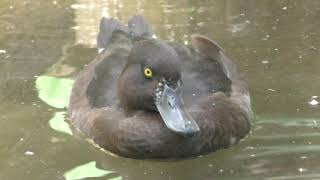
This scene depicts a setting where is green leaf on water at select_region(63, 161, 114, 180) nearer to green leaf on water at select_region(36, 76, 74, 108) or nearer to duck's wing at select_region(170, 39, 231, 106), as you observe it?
duck's wing at select_region(170, 39, 231, 106)

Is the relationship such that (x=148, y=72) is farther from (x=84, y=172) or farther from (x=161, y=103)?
(x=84, y=172)

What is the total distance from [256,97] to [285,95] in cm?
23

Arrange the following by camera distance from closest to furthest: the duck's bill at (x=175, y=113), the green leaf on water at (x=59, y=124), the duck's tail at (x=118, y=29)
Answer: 1. the duck's bill at (x=175, y=113)
2. the green leaf on water at (x=59, y=124)
3. the duck's tail at (x=118, y=29)

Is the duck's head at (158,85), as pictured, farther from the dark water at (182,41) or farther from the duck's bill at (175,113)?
the dark water at (182,41)

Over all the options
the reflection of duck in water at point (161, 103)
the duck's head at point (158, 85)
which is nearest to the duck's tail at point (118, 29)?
the reflection of duck in water at point (161, 103)

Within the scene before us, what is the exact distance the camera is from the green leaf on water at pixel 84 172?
5164 mm

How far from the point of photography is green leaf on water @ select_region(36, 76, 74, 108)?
636cm

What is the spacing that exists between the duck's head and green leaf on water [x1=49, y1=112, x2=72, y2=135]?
673 millimetres

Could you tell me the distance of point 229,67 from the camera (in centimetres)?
624

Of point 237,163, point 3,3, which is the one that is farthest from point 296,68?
point 3,3

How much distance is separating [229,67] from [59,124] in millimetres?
1381

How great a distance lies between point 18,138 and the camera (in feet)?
18.8

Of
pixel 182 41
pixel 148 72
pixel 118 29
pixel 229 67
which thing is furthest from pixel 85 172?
pixel 182 41

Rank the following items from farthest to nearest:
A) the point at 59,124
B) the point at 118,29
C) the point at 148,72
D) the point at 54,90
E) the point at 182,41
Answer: the point at 182,41
the point at 118,29
the point at 54,90
the point at 59,124
the point at 148,72
